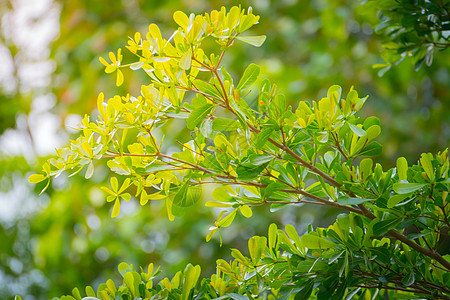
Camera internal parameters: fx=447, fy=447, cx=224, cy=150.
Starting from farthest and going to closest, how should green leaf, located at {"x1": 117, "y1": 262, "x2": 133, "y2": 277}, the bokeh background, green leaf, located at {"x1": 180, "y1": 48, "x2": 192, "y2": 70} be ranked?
the bokeh background < green leaf, located at {"x1": 117, "y1": 262, "x2": 133, "y2": 277} < green leaf, located at {"x1": 180, "y1": 48, "x2": 192, "y2": 70}

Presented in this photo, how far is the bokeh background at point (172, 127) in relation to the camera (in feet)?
4.61

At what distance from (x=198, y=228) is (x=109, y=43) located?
74 centimetres

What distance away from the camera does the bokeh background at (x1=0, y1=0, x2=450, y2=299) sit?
1.41 m

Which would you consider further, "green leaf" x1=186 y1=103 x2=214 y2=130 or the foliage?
the foliage

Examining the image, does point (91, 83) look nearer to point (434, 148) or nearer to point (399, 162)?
point (434, 148)

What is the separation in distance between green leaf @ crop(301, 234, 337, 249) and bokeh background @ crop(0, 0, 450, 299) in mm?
985

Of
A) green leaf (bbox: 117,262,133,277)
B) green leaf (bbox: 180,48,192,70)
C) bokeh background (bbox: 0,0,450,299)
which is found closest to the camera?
green leaf (bbox: 180,48,192,70)

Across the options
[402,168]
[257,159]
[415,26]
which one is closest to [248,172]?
[257,159]

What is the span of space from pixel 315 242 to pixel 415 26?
0.26 m

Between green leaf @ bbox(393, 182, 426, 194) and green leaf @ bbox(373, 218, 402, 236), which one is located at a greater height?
green leaf @ bbox(393, 182, 426, 194)

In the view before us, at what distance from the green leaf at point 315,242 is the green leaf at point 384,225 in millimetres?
28

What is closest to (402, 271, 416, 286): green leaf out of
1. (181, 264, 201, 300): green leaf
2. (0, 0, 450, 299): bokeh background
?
(181, 264, 201, 300): green leaf

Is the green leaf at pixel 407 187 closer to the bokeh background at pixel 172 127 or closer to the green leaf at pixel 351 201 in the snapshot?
the green leaf at pixel 351 201

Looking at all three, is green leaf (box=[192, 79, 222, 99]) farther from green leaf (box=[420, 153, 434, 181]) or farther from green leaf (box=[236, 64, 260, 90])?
green leaf (box=[420, 153, 434, 181])
